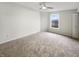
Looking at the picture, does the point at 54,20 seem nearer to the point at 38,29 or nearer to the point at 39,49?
the point at 38,29

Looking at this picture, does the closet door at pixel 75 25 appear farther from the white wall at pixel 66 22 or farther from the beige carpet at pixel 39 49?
the beige carpet at pixel 39 49

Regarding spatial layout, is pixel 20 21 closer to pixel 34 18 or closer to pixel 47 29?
pixel 34 18

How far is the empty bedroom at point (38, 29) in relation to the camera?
3418 mm

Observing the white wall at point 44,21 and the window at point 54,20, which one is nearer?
the window at point 54,20

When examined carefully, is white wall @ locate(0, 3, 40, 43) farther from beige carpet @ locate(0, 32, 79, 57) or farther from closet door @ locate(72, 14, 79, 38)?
closet door @ locate(72, 14, 79, 38)

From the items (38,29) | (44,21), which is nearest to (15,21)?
(38,29)

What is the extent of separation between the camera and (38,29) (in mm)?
8492

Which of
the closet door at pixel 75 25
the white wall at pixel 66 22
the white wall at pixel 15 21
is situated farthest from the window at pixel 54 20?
the closet door at pixel 75 25

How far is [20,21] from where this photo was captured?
19.2 ft

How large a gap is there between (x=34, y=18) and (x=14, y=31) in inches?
111

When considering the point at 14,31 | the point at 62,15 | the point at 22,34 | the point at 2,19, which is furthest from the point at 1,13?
the point at 62,15

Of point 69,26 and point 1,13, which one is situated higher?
point 1,13

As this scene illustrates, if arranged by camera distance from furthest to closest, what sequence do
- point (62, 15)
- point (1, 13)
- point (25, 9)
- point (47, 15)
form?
point (47, 15) < point (62, 15) < point (25, 9) < point (1, 13)

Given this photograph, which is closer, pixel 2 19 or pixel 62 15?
pixel 2 19
